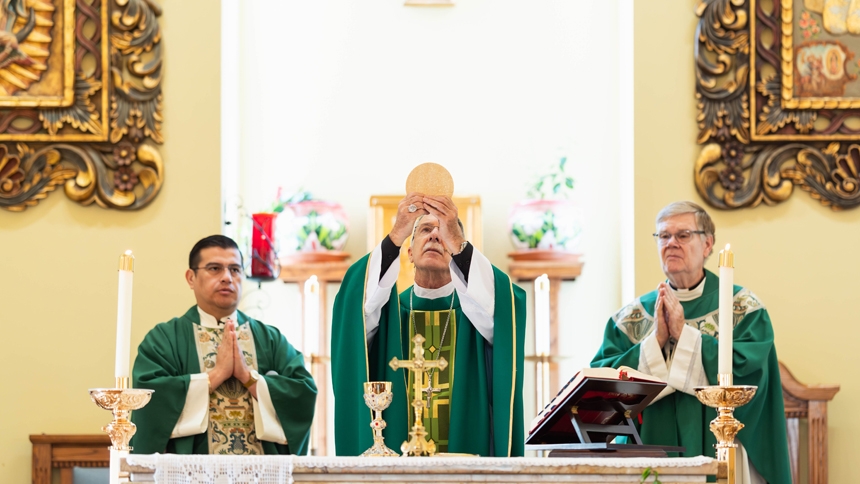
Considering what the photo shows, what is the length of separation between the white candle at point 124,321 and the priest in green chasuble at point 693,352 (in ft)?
7.53

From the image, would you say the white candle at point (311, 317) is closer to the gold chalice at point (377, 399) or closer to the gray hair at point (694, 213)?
the gray hair at point (694, 213)

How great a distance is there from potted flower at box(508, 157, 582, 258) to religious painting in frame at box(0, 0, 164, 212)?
220cm

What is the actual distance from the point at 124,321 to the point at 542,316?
Answer: 350 cm

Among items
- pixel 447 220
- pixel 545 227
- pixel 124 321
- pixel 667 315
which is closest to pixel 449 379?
pixel 447 220

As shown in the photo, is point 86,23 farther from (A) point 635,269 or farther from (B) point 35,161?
(A) point 635,269

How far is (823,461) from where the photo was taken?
6258 mm

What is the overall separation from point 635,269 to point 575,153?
1087 millimetres

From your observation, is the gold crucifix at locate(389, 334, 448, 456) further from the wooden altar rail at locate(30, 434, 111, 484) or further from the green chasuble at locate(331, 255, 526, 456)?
the wooden altar rail at locate(30, 434, 111, 484)

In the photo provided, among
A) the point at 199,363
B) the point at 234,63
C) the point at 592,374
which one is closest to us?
the point at 592,374

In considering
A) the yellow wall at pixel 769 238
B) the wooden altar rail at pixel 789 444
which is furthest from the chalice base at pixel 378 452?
the yellow wall at pixel 769 238

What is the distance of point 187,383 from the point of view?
16.0 ft

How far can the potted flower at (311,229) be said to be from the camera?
6.93m

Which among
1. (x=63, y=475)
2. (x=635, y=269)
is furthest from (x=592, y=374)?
(x=63, y=475)

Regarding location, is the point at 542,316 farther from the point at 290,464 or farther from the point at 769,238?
the point at 290,464
